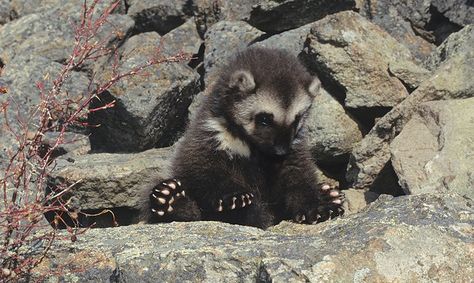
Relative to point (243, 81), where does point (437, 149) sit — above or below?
below

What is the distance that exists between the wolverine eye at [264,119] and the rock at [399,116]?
95 centimetres

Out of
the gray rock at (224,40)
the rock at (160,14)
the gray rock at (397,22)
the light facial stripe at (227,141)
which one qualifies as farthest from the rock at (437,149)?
the rock at (160,14)

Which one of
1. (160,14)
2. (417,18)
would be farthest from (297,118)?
(160,14)

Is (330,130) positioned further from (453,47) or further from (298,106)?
(453,47)

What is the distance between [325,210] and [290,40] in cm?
233

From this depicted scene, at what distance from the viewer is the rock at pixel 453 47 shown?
661cm

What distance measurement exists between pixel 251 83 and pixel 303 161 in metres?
0.68

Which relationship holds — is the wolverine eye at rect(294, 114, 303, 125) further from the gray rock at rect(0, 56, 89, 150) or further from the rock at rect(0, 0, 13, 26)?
the rock at rect(0, 0, 13, 26)

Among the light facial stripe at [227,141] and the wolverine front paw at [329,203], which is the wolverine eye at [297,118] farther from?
the wolverine front paw at [329,203]

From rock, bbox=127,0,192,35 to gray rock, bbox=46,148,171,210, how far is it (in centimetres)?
239

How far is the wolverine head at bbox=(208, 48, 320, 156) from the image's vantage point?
563cm

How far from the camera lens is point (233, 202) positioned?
541 cm

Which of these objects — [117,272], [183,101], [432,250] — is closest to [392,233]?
[432,250]

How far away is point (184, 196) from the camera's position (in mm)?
5547
